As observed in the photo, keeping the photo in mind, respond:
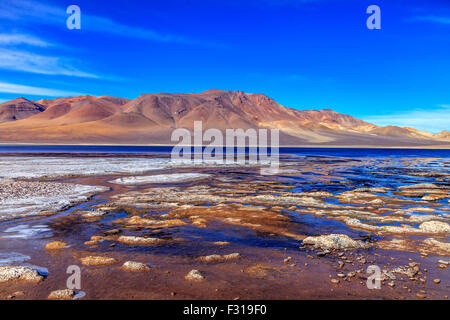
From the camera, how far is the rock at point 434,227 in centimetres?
883

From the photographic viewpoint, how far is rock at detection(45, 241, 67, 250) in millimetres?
7423

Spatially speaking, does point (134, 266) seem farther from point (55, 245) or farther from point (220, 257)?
point (55, 245)

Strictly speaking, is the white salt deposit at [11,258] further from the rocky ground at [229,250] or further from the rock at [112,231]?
the rock at [112,231]

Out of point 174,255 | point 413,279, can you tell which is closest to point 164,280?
point 174,255

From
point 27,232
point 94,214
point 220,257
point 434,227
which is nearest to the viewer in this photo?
point 220,257

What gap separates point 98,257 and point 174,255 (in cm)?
159

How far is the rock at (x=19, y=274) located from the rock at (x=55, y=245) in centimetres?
139

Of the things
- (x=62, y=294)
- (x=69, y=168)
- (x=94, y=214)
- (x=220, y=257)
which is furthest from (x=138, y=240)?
(x=69, y=168)

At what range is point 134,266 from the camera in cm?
630

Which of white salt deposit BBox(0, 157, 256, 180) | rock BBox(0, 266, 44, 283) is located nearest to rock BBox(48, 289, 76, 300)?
rock BBox(0, 266, 44, 283)

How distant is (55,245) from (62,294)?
2.77 metres

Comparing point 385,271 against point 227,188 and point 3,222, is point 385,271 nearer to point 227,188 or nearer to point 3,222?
point 3,222

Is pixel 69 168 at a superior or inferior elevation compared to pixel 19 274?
superior

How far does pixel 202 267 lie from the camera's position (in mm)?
6449
